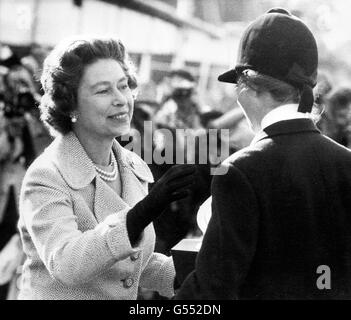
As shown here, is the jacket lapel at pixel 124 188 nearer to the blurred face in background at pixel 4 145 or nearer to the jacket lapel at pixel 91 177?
the jacket lapel at pixel 91 177

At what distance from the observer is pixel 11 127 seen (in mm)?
5559

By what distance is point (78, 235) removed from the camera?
2.31 metres

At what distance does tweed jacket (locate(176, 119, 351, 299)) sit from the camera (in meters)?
1.97

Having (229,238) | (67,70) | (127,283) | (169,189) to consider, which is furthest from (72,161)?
(229,238)

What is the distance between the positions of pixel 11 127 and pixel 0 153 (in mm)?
A: 248

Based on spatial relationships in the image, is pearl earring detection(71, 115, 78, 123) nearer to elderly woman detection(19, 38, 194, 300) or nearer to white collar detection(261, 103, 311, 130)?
elderly woman detection(19, 38, 194, 300)

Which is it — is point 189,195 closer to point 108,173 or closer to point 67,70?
point 108,173

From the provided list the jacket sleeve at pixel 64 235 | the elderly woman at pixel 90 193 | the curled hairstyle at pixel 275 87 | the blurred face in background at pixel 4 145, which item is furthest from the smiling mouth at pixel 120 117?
the blurred face in background at pixel 4 145

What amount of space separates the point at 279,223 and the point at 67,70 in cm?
118

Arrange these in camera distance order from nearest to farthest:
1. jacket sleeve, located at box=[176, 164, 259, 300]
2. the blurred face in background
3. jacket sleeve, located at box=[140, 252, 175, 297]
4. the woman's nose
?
1. jacket sleeve, located at box=[176, 164, 259, 300]
2. the woman's nose
3. jacket sleeve, located at box=[140, 252, 175, 297]
4. the blurred face in background


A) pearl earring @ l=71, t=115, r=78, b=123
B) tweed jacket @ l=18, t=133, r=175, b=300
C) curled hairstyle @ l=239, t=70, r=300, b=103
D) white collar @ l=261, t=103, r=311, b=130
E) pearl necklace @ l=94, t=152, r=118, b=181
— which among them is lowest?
tweed jacket @ l=18, t=133, r=175, b=300

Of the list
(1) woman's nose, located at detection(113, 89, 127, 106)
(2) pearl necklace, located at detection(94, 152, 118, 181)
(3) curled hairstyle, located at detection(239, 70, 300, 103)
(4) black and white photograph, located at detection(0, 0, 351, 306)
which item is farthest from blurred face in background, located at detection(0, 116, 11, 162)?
(3) curled hairstyle, located at detection(239, 70, 300, 103)

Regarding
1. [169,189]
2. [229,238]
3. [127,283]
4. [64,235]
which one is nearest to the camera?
[229,238]
